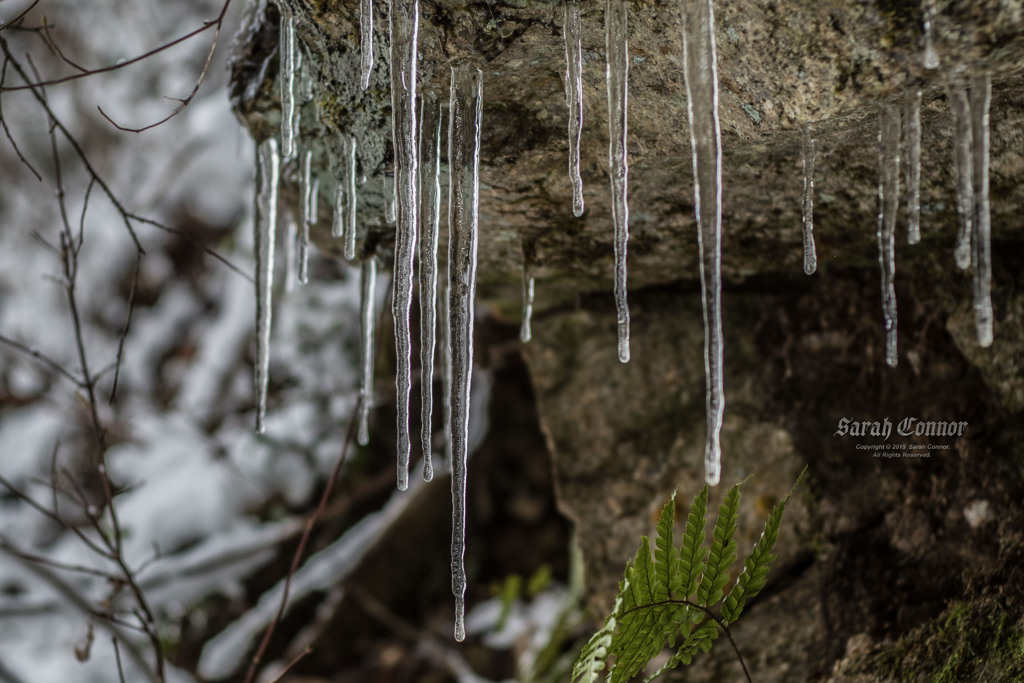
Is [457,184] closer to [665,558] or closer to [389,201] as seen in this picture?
[389,201]

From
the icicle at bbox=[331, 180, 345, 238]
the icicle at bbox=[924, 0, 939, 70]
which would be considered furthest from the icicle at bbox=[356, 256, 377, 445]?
the icicle at bbox=[924, 0, 939, 70]

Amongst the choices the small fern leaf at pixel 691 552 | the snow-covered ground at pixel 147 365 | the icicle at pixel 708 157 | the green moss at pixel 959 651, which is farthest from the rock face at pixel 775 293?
the snow-covered ground at pixel 147 365

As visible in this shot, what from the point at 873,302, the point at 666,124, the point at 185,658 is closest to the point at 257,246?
the point at 666,124

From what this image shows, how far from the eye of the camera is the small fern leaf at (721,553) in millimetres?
1385

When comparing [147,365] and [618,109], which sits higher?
[618,109]

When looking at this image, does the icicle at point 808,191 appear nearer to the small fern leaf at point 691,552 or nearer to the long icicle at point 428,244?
the small fern leaf at point 691,552

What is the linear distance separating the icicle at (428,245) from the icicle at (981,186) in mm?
1000

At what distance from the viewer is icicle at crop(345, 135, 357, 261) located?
5.66ft

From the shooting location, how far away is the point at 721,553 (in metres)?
1.43

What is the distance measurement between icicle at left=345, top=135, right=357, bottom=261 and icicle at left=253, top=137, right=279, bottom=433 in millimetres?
308

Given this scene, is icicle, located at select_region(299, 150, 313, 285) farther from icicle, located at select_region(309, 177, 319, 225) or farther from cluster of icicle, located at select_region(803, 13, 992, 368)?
cluster of icicle, located at select_region(803, 13, 992, 368)

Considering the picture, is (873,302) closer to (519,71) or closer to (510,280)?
(510,280)

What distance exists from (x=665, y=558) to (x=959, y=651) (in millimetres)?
750

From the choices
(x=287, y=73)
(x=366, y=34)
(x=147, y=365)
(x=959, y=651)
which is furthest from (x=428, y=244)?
(x=147, y=365)
